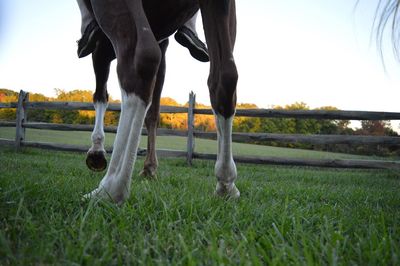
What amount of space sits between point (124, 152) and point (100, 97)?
197 centimetres

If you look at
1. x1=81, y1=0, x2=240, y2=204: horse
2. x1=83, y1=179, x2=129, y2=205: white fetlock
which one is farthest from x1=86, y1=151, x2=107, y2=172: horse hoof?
x1=83, y1=179, x2=129, y2=205: white fetlock

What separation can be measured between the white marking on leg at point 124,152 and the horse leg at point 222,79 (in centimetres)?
57

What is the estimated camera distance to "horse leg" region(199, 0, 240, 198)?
6.39ft

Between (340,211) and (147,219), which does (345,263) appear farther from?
(340,211)

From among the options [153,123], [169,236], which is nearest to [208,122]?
[153,123]

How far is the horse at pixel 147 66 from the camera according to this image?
158 cm

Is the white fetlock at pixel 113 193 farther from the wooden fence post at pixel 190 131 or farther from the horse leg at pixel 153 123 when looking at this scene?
the wooden fence post at pixel 190 131

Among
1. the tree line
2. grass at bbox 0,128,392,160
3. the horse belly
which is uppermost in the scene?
the horse belly

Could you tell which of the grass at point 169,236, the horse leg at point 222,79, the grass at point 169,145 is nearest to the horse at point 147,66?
the horse leg at point 222,79

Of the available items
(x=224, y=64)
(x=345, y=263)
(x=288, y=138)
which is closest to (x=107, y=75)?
(x=224, y=64)

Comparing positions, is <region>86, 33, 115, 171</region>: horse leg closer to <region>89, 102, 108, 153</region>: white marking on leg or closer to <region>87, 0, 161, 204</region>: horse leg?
<region>89, 102, 108, 153</region>: white marking on leg

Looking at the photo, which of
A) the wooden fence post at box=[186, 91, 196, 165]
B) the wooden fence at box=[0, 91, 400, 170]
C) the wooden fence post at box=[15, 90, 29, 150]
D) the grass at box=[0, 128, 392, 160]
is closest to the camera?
the wooden fence at box=[0, 91, 400, 170]

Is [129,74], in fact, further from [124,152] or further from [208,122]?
[208,122]

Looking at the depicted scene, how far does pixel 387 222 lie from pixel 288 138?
233 inches
